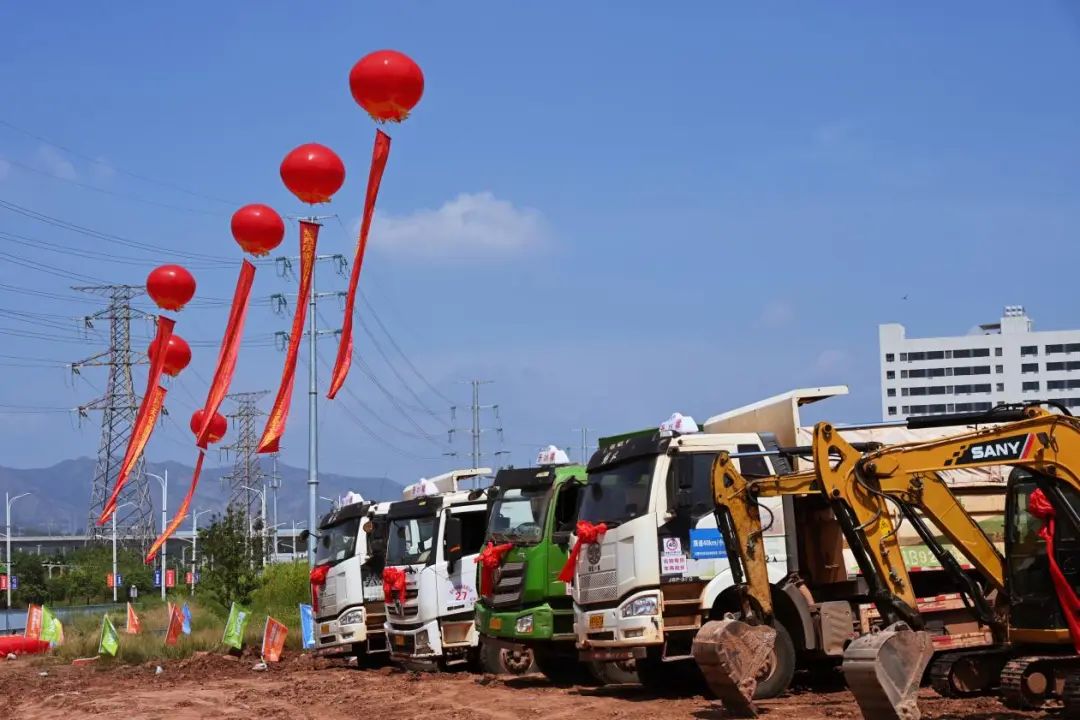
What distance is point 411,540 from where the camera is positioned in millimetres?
21094

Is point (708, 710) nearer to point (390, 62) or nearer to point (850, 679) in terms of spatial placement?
point (850, 679)

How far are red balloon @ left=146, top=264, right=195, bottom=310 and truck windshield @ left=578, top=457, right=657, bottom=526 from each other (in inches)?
466

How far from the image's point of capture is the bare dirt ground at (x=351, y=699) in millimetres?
13156

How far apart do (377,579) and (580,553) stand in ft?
25.5

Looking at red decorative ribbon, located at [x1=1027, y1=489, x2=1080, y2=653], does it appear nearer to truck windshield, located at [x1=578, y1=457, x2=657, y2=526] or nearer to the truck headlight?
the truck headlight

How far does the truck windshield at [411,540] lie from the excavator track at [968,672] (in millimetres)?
9661

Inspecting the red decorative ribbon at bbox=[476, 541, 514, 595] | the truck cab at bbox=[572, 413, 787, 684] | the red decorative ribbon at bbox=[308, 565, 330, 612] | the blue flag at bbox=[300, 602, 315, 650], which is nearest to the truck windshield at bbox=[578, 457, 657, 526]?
the truck cab at bbox=[572, 413, 787, 684]

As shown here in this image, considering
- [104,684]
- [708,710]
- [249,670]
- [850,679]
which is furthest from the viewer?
[249,670]

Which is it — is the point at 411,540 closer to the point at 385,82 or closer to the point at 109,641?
the point at 385,82

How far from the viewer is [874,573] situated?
11.6 meters

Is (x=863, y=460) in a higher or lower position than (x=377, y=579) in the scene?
higher

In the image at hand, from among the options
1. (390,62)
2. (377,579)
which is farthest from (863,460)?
(377,579)

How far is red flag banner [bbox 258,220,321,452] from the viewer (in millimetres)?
23297

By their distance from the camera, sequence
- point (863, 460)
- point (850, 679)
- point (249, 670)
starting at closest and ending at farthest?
point (850, 679) < point (863, 460) < point (249, 670)
